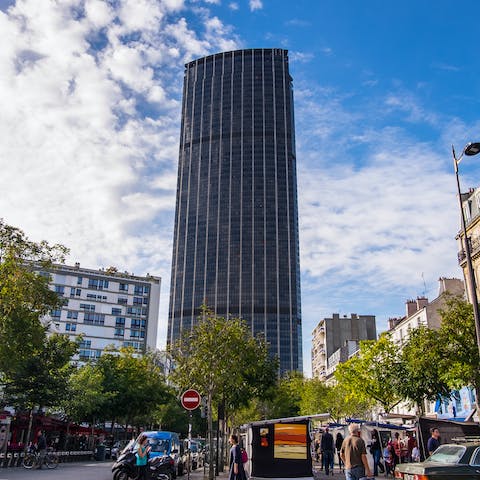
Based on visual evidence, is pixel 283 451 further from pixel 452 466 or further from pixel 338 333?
pixel 338 333

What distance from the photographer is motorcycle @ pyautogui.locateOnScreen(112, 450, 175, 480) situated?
1664cm

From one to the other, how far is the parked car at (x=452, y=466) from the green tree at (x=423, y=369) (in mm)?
15031

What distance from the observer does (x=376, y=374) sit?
122ft

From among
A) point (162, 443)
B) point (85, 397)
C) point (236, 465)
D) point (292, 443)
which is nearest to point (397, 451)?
point (162, 443)

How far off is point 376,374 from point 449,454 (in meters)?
26.2

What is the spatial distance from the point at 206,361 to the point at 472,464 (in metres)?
15.0

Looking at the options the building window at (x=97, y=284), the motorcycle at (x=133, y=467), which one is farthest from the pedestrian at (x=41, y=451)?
the building window at (x=97, y=284)

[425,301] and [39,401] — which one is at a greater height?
[425,301]

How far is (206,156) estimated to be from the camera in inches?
7594

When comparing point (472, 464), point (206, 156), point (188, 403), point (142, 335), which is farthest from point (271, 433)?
point (206, 156)

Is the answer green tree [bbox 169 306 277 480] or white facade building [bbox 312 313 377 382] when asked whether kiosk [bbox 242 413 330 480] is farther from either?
white facade building [bbox 312 313 377 382]

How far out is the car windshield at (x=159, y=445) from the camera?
2055 centimetres

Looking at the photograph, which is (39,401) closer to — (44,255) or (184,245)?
(44,255)

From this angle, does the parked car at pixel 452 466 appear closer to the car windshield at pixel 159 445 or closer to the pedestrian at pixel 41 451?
the car windshield at pixel 159 445
